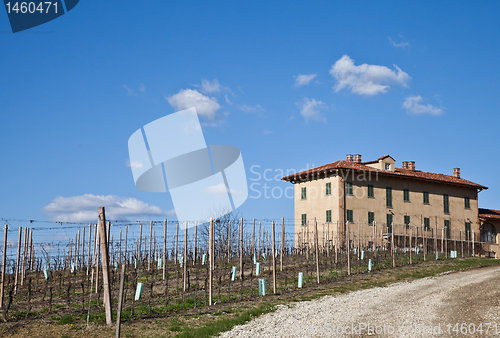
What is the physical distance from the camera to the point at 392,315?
508 inches

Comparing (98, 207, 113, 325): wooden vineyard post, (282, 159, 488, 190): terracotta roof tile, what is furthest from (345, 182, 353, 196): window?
(98, 207, 113, 325): wooden vineyard post

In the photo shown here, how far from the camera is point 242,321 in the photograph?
487 inches

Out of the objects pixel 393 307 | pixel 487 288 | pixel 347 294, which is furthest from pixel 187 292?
pixel 487 288

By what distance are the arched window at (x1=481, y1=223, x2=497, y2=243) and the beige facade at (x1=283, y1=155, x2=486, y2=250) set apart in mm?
1148

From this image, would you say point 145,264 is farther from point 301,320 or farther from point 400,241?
point 400,241

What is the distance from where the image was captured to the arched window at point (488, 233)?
145ft

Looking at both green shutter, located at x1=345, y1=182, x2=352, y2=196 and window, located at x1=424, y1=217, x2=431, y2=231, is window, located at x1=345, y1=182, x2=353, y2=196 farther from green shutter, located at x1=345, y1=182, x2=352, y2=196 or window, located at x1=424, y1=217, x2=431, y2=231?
window, located at x1=424, y1=217, x2=431, y2=231

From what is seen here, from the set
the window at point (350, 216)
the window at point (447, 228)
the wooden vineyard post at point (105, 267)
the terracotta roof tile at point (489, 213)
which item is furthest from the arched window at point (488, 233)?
the wooden vineyard post at point (105, 267)

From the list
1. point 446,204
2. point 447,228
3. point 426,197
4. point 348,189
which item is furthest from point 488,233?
point 348,189

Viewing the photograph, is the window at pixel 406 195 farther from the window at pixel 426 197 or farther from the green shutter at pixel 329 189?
the green shutter at pixel 329 189

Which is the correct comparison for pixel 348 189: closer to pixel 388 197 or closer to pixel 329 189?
pixel 329 189

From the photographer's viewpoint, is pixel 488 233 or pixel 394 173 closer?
pixel 394 173

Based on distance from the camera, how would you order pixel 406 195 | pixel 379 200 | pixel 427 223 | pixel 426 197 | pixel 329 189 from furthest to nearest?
pixel 426 197 → pixel 427 223 → pixel 406 195 → pixel 379 200 → pixel 329 189

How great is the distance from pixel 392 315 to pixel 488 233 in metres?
36.8
